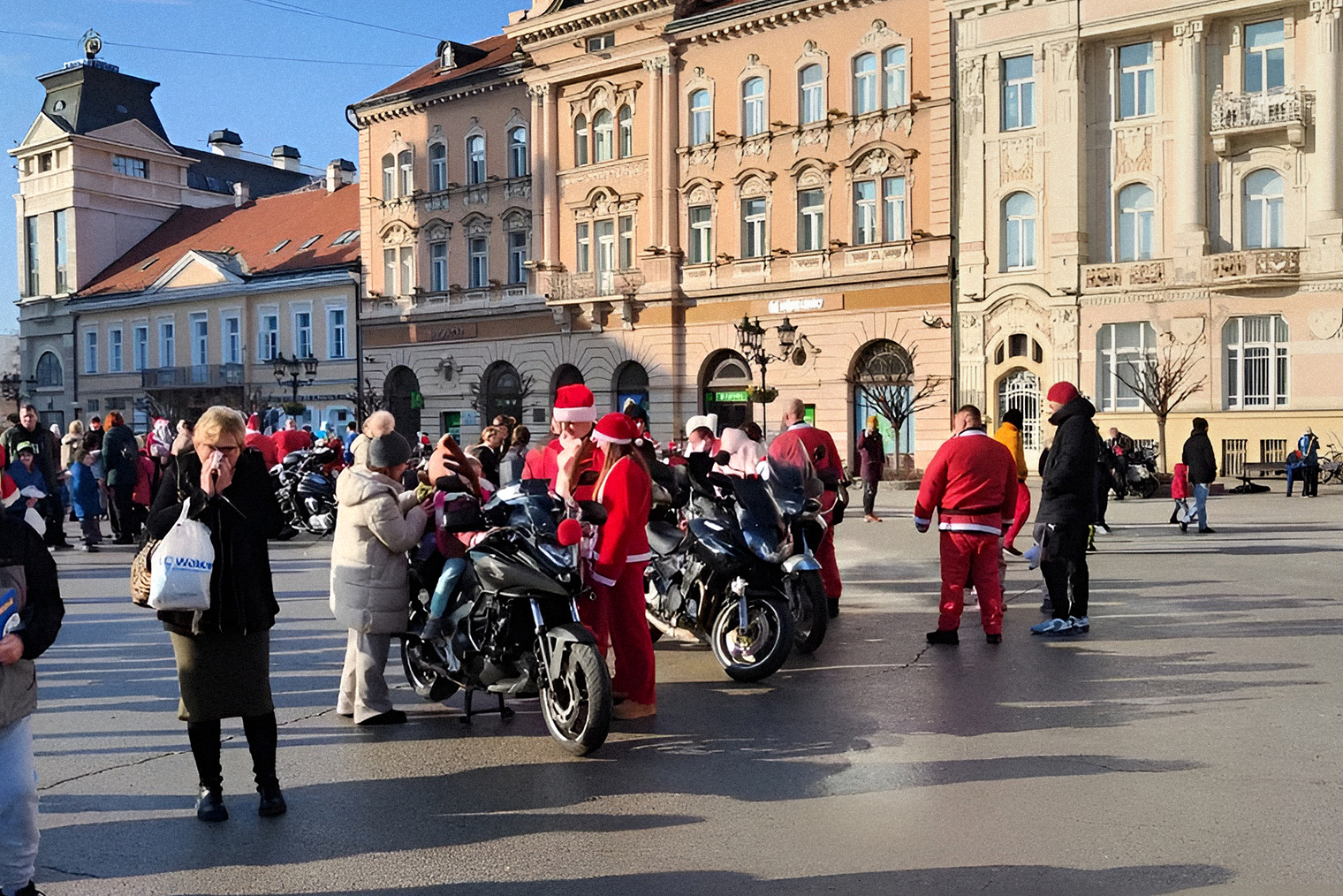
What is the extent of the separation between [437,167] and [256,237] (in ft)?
46.0

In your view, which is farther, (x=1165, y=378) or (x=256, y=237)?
(x=256, y=237)

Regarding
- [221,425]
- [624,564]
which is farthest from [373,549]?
[221,425]

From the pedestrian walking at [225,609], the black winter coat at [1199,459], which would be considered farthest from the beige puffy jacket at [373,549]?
the black winter coat at [1199,459]

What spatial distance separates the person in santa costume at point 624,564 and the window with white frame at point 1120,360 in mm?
27097

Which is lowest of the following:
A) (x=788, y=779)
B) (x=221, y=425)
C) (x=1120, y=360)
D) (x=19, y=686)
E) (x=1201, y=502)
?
(x=788, y=779)

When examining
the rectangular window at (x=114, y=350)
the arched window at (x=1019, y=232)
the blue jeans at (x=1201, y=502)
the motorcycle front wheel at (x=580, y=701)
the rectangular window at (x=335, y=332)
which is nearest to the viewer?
the motorcycle front wheel at (x=580, y=701)

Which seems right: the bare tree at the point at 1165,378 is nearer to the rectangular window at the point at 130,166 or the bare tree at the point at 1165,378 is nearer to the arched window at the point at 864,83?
the arched window at the point at 864,83

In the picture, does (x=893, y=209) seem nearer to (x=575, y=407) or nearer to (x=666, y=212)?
(x=666, y=212)

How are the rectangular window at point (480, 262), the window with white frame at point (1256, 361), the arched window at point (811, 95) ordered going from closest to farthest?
the window with white frame at point (1256, 361) < the arched window at point (811, 95) < the rectangular window at point (480, 262)

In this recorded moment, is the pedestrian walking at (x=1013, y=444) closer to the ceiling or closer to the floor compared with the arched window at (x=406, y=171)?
closer to the floor

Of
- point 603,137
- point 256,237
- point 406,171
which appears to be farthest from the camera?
point 256,237

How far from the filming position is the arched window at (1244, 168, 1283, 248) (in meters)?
30.5

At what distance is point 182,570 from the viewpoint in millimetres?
4926

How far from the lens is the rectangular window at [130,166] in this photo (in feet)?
195
